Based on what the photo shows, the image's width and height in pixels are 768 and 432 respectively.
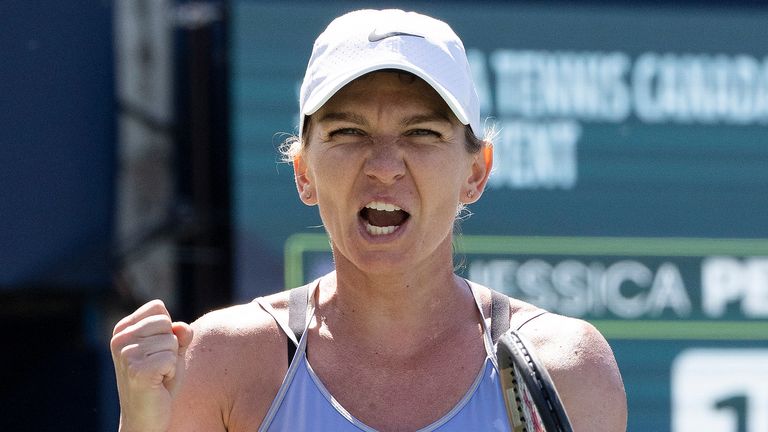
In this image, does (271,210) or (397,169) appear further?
(271,210)

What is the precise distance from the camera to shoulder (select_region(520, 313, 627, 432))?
7.08 feet

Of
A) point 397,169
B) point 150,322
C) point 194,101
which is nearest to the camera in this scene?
point 150,322

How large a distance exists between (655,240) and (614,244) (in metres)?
0.16

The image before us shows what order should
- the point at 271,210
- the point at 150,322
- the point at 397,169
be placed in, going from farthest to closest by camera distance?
the point at 271,210 < the point at 397,169 < the point at 150,322

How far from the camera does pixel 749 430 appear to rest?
17.0 feet

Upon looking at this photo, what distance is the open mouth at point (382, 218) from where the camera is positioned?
211 cm

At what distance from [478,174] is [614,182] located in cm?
303

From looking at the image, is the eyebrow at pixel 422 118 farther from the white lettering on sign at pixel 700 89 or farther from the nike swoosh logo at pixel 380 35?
the white lettering on sign at pixel 700 89

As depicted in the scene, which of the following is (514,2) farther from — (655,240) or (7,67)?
(7,67)

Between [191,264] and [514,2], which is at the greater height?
[514,2]

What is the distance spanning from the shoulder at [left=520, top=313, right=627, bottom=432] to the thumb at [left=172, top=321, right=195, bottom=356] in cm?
56

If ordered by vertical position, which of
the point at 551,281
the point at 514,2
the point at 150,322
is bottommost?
the point at 551,281

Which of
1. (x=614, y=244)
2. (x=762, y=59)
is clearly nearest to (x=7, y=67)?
(x=614, y=244)

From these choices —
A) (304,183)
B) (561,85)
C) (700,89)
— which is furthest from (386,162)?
(700,89)
